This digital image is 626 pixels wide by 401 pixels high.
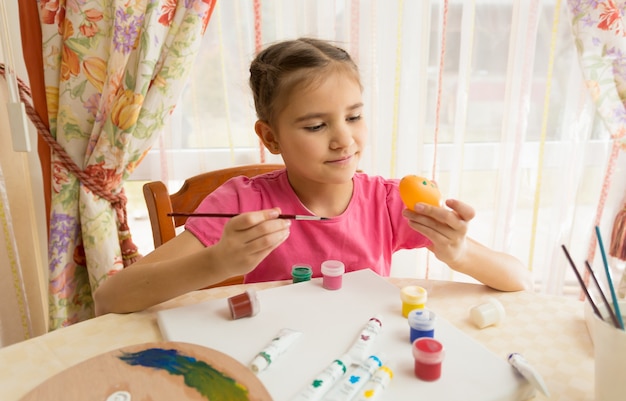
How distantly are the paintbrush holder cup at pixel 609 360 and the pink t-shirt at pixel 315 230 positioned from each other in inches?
22.9

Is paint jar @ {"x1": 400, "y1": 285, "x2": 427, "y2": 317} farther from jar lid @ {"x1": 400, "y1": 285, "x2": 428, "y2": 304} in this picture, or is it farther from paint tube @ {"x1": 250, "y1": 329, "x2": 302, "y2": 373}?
paint tube @ {"x1": 250, "y1": 329, "x2": 302, "y2": 373}

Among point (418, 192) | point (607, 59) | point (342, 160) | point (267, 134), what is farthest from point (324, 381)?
point (607, 59)

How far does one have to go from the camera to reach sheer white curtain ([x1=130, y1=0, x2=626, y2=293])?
63.7 inches

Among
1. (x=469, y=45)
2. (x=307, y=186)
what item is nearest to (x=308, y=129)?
(x=307, y=186)

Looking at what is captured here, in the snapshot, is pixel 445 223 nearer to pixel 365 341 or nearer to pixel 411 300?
pixel 411 300

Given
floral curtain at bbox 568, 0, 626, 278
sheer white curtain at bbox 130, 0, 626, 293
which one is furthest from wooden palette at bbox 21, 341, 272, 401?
floral curtain at bbox 568, 0, 626, 278

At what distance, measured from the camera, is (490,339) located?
75 centimetres

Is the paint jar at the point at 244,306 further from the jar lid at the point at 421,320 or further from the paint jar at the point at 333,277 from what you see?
the jar lid at the point at 421,320

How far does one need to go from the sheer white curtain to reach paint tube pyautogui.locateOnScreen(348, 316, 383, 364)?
3.51 ft

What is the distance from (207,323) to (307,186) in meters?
0.48

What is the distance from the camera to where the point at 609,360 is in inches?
21.3

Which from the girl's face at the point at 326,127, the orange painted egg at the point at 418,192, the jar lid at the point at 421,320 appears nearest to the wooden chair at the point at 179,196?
the girl's face at the point at 326,127

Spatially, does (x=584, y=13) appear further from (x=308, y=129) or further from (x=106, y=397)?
(x=106, y=397)

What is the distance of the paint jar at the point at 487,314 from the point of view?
2.55 ft
